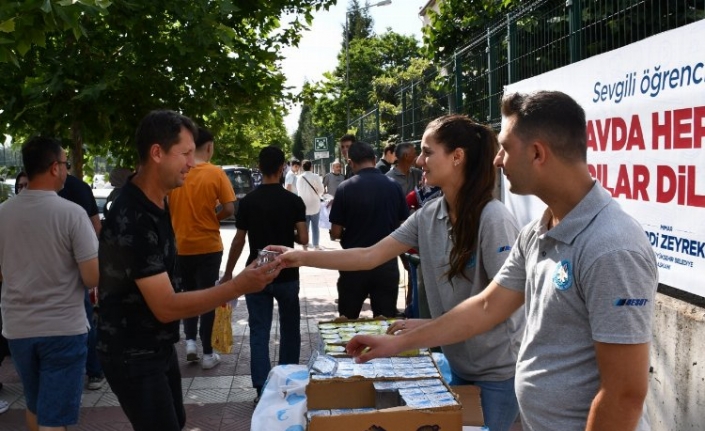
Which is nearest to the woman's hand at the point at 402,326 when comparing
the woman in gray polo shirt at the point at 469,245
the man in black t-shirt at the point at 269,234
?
the woman in gray polo shirt at the point at 469,245

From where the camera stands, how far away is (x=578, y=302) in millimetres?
1933

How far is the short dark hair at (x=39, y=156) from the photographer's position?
425cm

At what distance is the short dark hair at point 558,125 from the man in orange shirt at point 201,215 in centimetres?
494

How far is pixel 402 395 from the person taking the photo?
268 cm

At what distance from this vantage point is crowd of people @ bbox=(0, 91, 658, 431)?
190 cm

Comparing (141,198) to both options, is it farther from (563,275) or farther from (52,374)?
(563,275)

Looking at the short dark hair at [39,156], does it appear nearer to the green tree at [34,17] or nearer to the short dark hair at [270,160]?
the green tree at [34,17]

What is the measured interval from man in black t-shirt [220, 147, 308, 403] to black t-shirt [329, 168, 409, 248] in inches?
27.5

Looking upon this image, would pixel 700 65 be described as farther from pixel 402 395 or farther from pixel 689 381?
pixel 402 395

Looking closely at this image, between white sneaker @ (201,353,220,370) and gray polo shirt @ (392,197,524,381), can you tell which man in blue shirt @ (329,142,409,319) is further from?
gray polo shirt @ (392,197,524,381)

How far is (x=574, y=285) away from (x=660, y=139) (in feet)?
8.20

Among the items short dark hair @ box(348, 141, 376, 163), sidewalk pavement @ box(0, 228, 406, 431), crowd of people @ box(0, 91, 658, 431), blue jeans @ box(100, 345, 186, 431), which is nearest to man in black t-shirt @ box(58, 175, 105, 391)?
sidewalk pavement @ box(0, 228, 406, 431)

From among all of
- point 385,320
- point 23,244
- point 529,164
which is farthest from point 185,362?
point 529,164

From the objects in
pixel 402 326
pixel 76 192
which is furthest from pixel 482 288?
pixel 76 192
